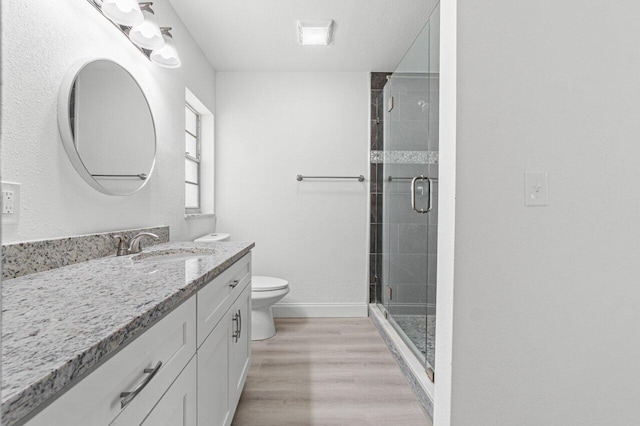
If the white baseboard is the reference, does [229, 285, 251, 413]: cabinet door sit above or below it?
above

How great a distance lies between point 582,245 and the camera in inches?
45.1

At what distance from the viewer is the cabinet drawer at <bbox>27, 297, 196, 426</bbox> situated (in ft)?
1.96

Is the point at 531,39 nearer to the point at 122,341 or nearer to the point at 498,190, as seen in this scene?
the point at 498,190

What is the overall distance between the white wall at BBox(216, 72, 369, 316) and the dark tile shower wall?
64 millimetres

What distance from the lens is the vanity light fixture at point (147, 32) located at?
1.67 meters

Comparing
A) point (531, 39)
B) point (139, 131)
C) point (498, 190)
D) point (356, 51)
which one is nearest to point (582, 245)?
point (498, 190)

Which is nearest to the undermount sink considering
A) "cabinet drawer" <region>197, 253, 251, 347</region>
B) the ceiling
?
"cabinet drawer" <region>197, 253, 251, 347</region>

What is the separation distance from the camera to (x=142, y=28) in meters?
1.68

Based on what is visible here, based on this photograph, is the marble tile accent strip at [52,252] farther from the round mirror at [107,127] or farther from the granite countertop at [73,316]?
the round mirror at [107,127]

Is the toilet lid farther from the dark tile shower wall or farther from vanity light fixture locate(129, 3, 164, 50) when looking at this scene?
vanity light fixture locate(129, 3, 164, 50)

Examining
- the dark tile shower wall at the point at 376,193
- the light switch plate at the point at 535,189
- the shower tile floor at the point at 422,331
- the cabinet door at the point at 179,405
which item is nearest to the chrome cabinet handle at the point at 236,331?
the cabinet door at the point at 179,405

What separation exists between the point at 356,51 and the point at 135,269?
2.29 meters

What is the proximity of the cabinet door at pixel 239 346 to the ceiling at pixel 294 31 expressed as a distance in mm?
1697

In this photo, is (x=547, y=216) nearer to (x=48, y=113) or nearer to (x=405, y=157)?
(x=405, y=157)
